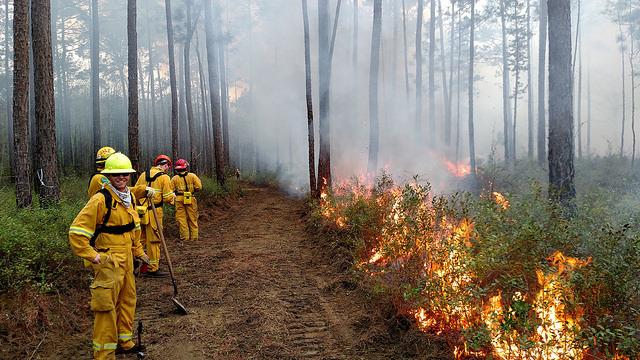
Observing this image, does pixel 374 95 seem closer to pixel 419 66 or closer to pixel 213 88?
pixel 213 88

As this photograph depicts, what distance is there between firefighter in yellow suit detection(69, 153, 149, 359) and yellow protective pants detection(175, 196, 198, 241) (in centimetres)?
609

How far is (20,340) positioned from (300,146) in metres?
32.3

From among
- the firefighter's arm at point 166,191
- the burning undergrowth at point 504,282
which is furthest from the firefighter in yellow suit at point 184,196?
the burning undergrowth at point 504,282

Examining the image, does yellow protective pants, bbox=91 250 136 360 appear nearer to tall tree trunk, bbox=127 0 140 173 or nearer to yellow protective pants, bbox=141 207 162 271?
yellow protective pants, bbox=141 207 162 271

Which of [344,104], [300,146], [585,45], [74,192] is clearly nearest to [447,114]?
[344,104]

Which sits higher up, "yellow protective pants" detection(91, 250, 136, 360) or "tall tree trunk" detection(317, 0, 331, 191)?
"tall tree trunk" detection(317, 0, 331, 191)

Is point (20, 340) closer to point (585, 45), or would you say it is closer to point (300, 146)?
point (300, 146)

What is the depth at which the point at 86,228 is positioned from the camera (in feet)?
13.8

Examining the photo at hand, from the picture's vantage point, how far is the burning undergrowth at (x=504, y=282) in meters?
3.41

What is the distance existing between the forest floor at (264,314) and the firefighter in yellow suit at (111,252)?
0.49m

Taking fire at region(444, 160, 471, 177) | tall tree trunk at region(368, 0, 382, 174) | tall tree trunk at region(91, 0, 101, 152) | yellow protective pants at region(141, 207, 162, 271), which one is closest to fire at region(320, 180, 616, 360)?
yellow protective pants at region(141, 207, 162, 271)

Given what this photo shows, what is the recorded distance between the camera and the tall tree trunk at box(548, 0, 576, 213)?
815 cm

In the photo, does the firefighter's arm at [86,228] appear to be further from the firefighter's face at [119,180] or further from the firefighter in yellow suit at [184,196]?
the firefighter in yellow suit at [184,196]

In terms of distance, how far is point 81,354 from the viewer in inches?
183
